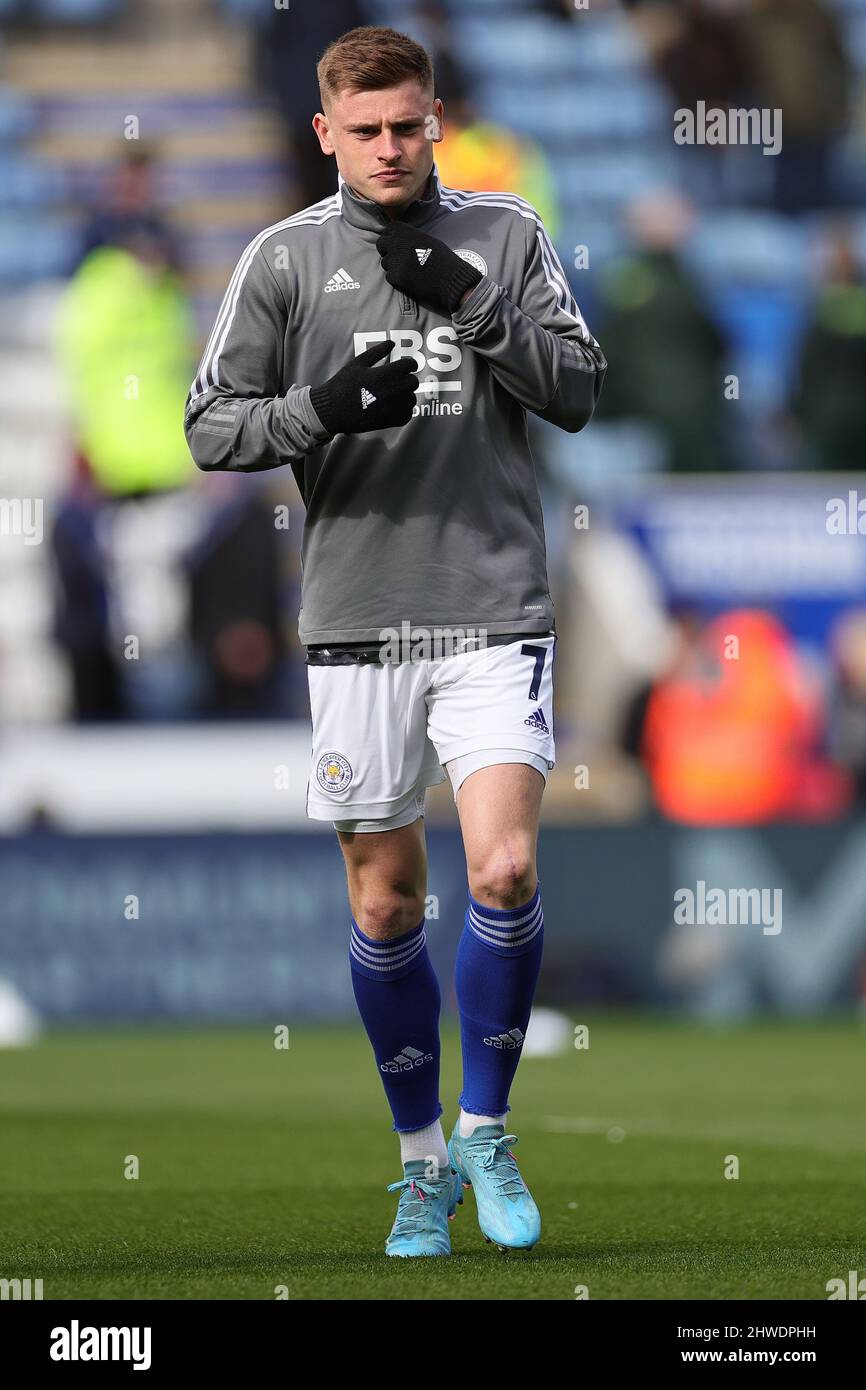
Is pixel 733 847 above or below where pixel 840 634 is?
below

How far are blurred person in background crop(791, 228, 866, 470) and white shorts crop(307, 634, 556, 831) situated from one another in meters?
9.52

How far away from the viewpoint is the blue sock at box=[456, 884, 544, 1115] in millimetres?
A: 4473

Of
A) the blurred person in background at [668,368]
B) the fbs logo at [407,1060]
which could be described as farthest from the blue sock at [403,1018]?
the blurred person in background at [668,368]

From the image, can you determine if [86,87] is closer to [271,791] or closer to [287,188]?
[287,188]

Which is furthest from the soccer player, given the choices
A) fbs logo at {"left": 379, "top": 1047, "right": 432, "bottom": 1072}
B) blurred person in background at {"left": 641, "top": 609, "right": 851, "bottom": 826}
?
blurred person in background at {"left": 641, "top": 609, "right": 851, "bottom": 826}

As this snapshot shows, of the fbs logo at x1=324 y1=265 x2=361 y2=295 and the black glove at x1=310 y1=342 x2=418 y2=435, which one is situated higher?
the fbs logo at x1=324 y1=265 x2=361 y2=295

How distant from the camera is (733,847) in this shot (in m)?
12.0

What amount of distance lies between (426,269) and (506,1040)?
146 cm

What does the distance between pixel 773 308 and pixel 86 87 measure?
4619 mm

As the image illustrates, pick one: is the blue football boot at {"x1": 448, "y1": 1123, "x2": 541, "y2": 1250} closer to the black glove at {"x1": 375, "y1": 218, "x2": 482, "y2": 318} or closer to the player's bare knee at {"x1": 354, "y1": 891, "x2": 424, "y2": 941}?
the player's bare knee at {"x1": 354, "y1": 891, "x2": 424, "y2": 941}

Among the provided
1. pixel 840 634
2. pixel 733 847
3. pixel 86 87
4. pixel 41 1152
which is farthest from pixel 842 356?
pixel 41 1152

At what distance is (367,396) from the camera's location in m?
4.30

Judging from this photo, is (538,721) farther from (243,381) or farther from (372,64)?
(372,64)

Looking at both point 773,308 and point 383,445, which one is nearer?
point 383,445
